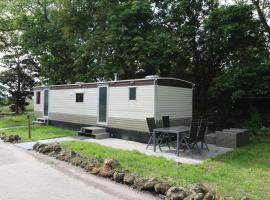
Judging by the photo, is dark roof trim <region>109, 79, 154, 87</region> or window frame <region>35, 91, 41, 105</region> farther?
window frame <region>35, 91, 41, 105</region>

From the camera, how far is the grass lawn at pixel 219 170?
5297 millimetres

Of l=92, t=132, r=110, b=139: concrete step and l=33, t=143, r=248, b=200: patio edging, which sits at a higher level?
l=92, t=132, r=110, b=139: concrete step

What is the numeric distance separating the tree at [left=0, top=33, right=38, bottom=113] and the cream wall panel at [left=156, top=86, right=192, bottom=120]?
67.1 ft

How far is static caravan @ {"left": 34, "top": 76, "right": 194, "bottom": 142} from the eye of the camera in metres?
10.5

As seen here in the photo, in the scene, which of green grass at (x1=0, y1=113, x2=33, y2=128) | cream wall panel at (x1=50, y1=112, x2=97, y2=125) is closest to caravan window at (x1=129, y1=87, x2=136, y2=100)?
cream wall panel at (x1=50, y1=112, x2=97, y2=125)

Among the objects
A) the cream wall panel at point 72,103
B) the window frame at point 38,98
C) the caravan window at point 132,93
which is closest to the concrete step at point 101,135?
the cream wall panel at point 72,103

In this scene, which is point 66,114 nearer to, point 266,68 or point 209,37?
point 209,37

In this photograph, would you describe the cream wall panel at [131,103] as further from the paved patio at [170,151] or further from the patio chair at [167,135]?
the paved patio at [170,151]

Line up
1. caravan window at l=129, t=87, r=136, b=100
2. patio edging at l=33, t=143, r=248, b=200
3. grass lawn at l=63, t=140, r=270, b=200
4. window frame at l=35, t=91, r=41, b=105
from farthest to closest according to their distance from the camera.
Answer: window frame at l=35, t=91, r=41, b=105, caravan window at l=129, t=87, r=136, b=100, grass lawn at l=63, t=140, r=270, b=200, patio edging at l=33, t=143, r=248, b=200

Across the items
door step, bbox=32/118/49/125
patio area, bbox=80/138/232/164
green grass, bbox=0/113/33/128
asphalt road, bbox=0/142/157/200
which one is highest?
door step, bbox=32/118/49/125

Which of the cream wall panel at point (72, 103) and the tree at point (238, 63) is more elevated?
the tree at point (238, 63)

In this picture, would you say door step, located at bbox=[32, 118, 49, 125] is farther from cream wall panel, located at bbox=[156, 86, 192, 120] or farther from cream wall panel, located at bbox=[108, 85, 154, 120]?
cream wall panel, located at bbox=[156, 86, 192, 120]

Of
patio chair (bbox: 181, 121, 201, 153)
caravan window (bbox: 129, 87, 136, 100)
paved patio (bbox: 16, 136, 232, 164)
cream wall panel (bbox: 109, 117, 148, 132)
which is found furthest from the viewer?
caravan window (bbox: 129, 87, 136, 100)

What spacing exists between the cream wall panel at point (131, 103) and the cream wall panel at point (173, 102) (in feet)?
1.01
